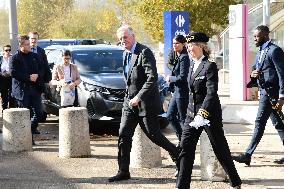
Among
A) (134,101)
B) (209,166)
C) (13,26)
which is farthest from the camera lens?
(13,26)

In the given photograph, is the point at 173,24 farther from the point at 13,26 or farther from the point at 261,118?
the point at 261,118

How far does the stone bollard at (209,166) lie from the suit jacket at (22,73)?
416 cm

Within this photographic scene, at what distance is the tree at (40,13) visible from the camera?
255 feet

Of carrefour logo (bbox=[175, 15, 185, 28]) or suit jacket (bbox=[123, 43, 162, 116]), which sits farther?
carrefour logo (bbox=[175, 15, 185, 28])

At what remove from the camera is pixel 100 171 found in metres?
8.69

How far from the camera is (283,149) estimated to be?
32.9 feet

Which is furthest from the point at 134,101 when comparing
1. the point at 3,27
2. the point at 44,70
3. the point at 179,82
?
the point at 3,27

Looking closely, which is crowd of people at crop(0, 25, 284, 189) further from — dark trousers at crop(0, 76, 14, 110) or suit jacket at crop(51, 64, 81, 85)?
dark trousers at crop(0, 76, 14, 110)

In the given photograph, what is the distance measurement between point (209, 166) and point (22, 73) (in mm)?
4479

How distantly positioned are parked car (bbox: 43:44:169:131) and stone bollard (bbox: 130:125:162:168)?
2535 millimetres

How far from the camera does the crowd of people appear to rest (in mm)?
6754

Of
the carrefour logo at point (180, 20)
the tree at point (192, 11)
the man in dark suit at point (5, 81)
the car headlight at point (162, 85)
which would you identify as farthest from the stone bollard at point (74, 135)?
the tree at point (192, 11)

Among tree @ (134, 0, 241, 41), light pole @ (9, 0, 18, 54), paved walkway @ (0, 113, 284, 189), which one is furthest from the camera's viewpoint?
tree @ (134, 0, 241, 41)

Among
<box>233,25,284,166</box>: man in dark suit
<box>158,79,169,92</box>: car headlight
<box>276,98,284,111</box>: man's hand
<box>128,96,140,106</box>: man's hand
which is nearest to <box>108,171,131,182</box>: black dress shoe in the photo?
<box>128,96,140,106</box>: man's hand
